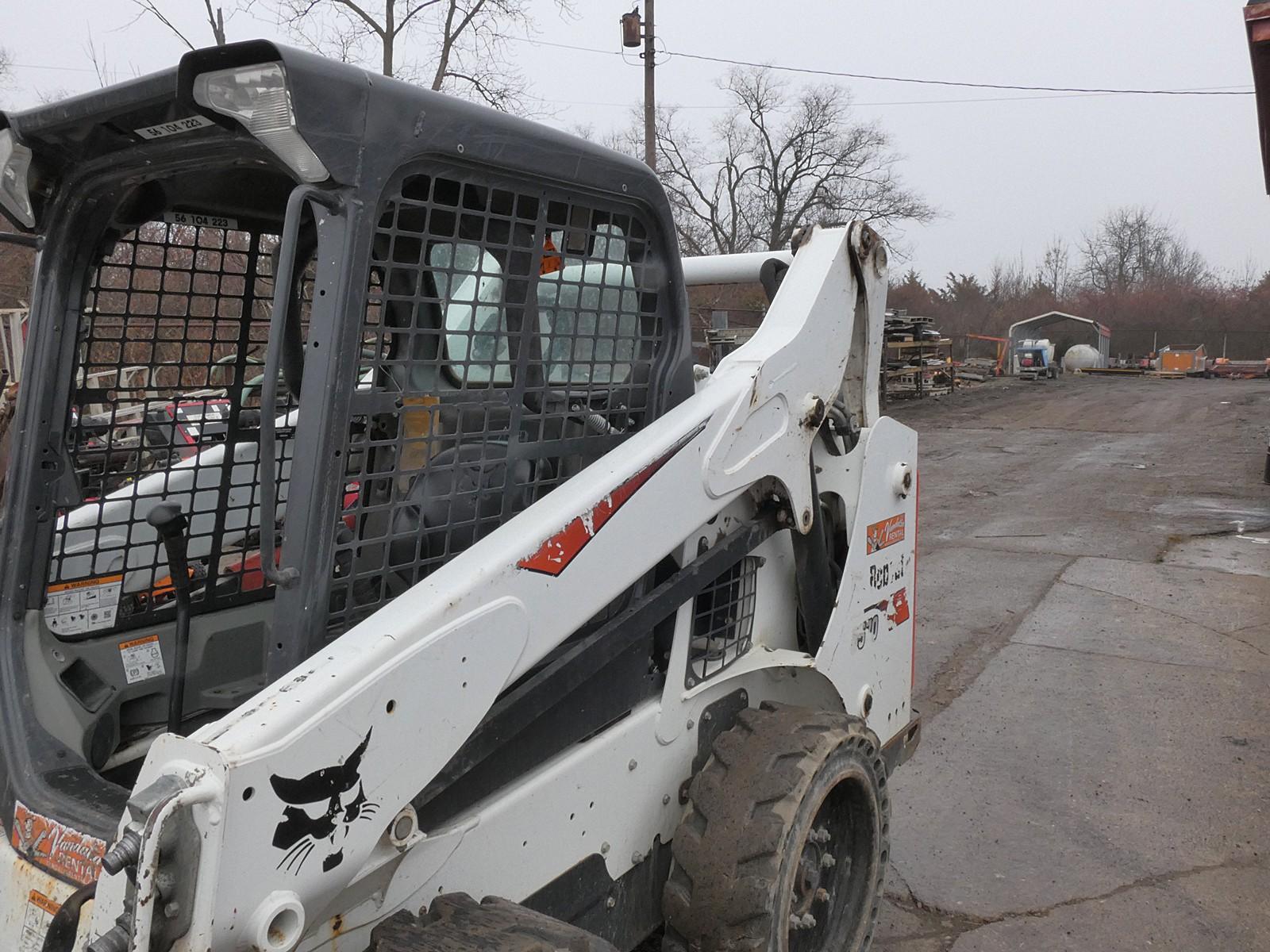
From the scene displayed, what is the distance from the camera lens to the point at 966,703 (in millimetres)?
5445

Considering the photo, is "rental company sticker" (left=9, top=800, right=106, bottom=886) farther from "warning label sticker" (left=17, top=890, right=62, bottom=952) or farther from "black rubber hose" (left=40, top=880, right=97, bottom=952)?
"black rubber hose" (left=40, top=880, right=97, bottom=952)

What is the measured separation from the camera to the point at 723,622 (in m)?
2.71

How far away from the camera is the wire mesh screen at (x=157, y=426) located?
2.36 m

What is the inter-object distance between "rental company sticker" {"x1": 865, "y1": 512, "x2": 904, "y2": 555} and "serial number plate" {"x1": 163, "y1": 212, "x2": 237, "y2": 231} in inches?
75.2

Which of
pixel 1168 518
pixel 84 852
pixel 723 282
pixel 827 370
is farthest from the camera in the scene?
pixel 1168 518

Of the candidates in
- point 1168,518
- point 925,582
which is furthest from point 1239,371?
point 925,582

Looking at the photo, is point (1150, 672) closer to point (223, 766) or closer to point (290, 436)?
point (290, 436)

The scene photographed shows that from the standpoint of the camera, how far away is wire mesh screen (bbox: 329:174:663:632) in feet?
6.05

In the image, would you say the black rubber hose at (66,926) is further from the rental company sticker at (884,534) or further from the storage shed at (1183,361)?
the storage shed at (1183,361)

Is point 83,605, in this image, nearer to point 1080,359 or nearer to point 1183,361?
point 1183,361

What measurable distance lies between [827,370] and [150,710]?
75.0 inches

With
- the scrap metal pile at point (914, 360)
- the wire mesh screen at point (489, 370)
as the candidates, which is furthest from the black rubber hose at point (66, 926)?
the scrap metal pile at point (914, 360)

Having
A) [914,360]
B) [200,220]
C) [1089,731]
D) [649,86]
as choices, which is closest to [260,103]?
[200,220]

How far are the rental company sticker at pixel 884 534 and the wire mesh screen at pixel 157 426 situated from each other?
1.66m
